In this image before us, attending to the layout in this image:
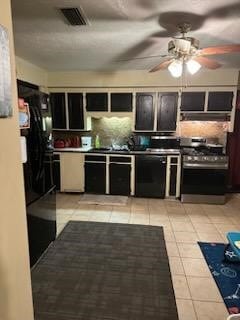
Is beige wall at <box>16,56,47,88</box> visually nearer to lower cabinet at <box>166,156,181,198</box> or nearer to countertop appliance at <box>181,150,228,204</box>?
lower cabinet at <box>166,156,181,198</box>

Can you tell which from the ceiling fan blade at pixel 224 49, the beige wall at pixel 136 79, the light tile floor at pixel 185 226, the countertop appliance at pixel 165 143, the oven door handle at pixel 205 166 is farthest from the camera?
the countertop appliance at pixel 165 143

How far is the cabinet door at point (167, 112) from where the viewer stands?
178 inches

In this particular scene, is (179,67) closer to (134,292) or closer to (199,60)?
(199,60)

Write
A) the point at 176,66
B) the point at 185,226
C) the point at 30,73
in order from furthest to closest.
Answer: the point at 30,73 < the point at 185,226 < the point at 176,66

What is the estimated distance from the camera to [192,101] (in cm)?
448

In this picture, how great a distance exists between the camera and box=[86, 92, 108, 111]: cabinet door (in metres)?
4.68

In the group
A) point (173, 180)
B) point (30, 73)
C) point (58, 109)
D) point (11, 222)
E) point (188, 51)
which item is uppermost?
point (30, 73)

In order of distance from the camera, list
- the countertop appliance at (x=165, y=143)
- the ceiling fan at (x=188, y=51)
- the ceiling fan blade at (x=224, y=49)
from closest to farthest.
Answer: the ceiling fan blade at (x=224, y=49) < the ceiling fan at (x=188, y=51) < the countertop appliance at (x=165, y=143)

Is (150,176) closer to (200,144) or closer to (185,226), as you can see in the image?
(200,144)

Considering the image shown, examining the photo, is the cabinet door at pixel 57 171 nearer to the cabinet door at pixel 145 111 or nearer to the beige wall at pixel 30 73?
the beige wall at pixel 30 73

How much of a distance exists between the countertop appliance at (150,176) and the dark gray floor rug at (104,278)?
136 centimetres

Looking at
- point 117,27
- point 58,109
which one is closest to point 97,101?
point 58,109

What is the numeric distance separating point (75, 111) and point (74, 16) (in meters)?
2.67

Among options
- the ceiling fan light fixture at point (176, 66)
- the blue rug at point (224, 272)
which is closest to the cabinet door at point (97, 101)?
the ceiling fan light fixture at point (176, 66)
